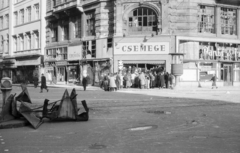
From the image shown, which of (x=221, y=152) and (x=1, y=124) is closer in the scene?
(x=221, y=152)

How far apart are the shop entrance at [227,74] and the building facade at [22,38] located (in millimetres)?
23008

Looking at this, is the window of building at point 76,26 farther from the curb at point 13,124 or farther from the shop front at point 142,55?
the curb at point 13,124

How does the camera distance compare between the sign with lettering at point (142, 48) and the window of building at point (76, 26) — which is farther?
the window of building at point (76, 26)

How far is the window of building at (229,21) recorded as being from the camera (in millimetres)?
31078

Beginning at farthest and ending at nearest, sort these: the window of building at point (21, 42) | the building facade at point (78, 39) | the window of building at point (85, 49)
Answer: the window of building at point (21, 42)
the window of building at point (85, 49)
the building facade at point (78, 39)

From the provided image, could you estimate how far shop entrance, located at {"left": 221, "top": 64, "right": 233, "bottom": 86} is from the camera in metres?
31.0

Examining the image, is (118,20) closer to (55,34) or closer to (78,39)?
(78,39)

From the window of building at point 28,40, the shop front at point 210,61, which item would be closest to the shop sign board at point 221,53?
the shop front at point 210,61

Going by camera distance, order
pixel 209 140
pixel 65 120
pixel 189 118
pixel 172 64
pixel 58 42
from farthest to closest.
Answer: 1. pixel 58 42
2. pixel 172 64
3. pixel 189 118
4. pixel 65 120
5. pixel 209 140

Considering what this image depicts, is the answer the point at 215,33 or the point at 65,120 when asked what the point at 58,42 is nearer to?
the point at 215,33

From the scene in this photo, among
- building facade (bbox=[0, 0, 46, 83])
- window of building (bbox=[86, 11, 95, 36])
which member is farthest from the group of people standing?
building facade (bbox=[0, 0, 46, 83])

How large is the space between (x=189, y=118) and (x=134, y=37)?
835 inches

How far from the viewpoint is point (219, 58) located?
3072cm

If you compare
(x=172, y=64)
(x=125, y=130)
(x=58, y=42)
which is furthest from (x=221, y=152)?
(x=58, y=42)
